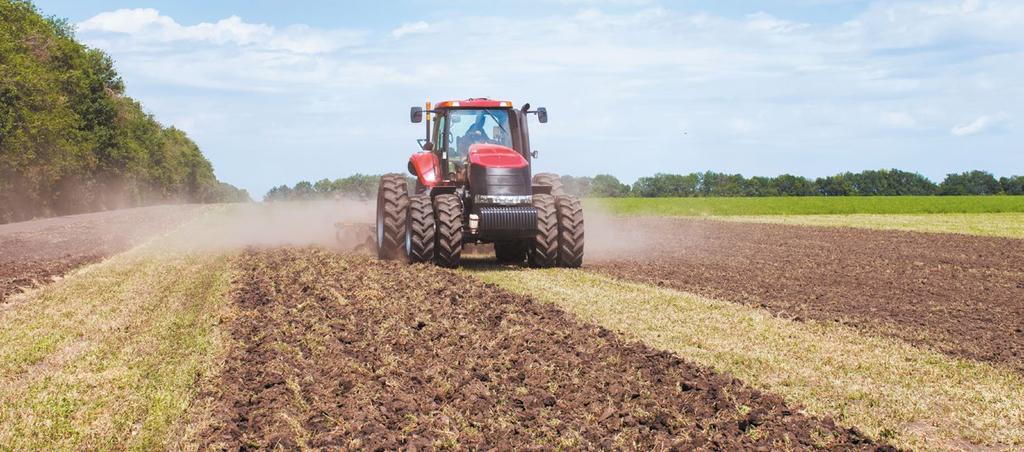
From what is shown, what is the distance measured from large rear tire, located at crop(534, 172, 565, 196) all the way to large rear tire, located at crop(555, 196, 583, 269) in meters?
1.05

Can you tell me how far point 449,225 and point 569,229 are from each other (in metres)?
1.98

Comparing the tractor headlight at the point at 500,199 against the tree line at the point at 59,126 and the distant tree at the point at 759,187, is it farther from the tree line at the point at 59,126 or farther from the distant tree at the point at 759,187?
the distant tree at the point at 759,187

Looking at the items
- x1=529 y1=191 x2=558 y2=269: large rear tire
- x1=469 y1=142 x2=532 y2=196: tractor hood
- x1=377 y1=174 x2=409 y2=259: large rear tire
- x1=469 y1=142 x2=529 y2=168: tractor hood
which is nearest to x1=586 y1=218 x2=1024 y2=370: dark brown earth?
x1=529 y1=191 x2=558 y2=269: large rear tire

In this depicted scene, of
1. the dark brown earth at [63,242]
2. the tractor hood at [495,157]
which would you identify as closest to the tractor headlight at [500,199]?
the tractor hood at [495,157]

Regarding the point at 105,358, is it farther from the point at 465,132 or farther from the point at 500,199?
the point at 465,132

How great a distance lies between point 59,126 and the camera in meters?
42.2

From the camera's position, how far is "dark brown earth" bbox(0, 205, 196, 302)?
665 inches

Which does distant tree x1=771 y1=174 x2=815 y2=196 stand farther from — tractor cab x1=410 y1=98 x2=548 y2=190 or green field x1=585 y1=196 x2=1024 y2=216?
tractor cab x1=410 y1=98 x2=548 y2=190

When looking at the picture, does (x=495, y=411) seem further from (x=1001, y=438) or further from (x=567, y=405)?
(x=1001, y=438)

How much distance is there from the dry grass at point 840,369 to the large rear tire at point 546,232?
2.55 meters

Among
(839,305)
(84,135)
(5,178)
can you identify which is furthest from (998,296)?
(84,135)

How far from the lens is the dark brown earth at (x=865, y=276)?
11.0 meters

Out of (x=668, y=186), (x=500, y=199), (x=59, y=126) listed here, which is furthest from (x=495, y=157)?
(x=668, y=186)

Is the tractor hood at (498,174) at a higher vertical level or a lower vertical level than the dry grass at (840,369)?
higher
